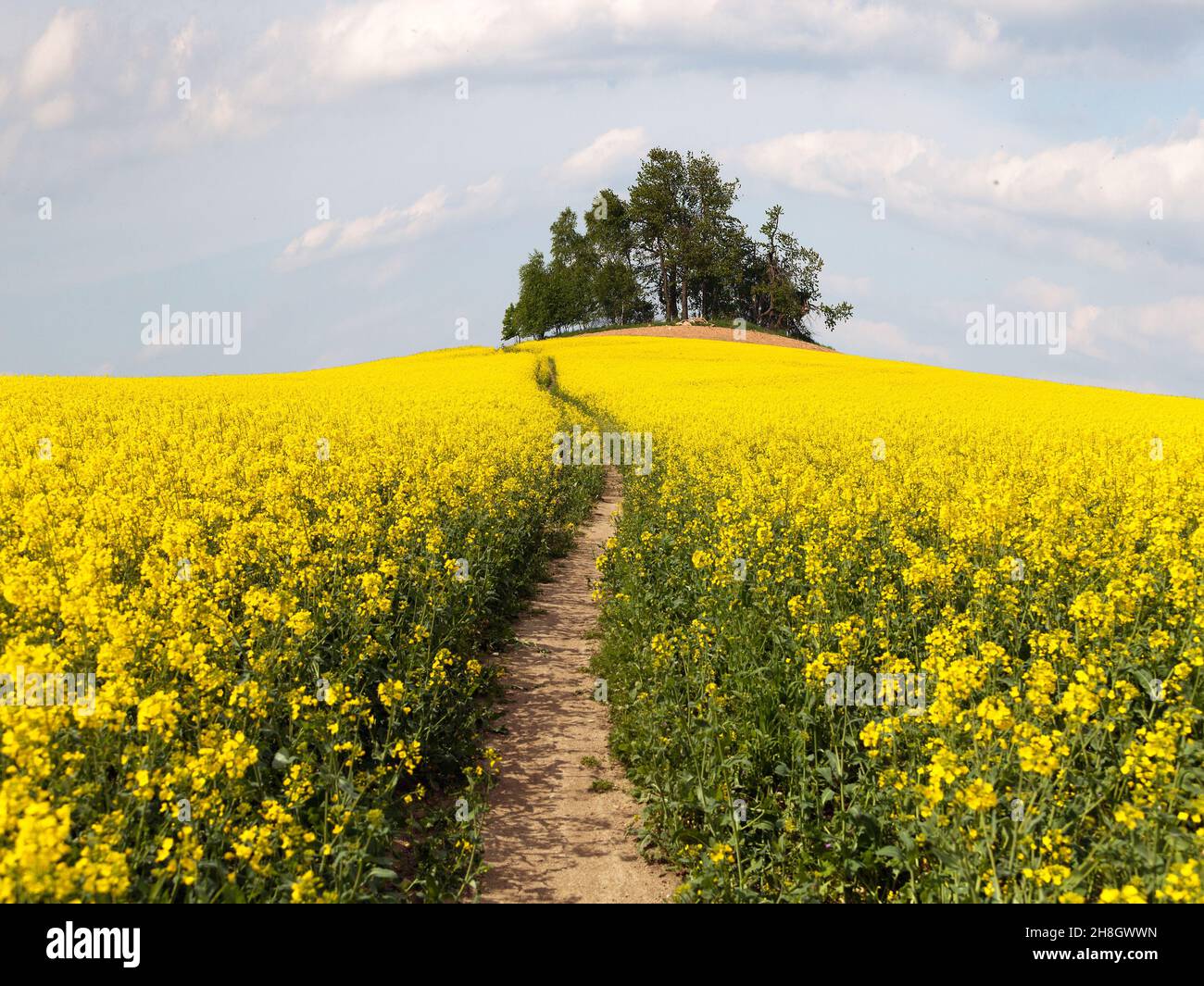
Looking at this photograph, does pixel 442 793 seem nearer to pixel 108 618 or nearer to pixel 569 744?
pixel 569 744

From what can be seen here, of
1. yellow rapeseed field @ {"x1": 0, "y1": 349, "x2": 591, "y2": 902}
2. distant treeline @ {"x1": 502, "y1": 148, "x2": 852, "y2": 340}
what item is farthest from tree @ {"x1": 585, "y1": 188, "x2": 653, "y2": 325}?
yellow rapeseed field @ {"x1": 0, "y1": 349, "x2": 591, "y2": 902}

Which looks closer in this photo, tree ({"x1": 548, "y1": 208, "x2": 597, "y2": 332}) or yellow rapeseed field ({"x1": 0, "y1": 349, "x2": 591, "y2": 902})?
yellow rapeseed field ({"x1": 0, "y1": 349, "x2": 591, "y2": 902})

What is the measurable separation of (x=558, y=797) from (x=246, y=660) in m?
2.86

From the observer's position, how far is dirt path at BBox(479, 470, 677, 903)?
215 inches

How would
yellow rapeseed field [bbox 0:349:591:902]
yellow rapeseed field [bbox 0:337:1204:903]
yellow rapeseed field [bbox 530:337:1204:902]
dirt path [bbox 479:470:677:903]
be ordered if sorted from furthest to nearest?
dirt path [bbox 479:470:677:903]
yellow rapeseed field [bbox 530:337:1204:902]
yellow rapeseed field [bbox 0:337:1204:903]
yellow rapeseed field [bbox 0:349:591:902]

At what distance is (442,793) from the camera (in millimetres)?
6488

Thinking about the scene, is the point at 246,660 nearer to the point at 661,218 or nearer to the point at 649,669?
the point at 649,669

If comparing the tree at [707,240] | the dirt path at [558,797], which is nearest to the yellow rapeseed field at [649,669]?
the dirt path at [558,797]

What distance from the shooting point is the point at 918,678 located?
5.85 meters

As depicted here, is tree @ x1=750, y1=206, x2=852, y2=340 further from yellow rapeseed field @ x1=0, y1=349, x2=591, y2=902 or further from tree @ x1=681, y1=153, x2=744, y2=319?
yellow rapeseed field @ x1=0, y1=349, x2=591, y2=902

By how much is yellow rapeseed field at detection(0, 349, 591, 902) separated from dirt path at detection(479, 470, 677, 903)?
1.14 feet

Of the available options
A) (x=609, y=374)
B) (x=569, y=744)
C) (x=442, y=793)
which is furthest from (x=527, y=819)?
(x=609, y=374)

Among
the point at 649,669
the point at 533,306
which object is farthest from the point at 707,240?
the point at 649,669
